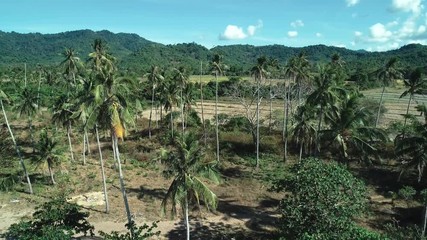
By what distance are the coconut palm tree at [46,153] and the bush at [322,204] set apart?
22127 millimetres

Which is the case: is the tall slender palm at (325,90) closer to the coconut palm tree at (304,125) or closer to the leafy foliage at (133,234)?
the coconut palm tree at (304,125)

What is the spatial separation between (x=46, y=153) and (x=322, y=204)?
81.2 ft

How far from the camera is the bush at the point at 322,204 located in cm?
2073

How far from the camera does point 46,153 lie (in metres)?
34.2

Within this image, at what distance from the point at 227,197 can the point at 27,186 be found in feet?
62.2

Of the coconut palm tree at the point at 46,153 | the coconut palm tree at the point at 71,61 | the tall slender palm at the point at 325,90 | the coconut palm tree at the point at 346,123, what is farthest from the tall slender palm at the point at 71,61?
A: the coconut palm tree at the point at 346,123

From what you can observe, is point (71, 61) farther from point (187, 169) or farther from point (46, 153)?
point (187, 169)

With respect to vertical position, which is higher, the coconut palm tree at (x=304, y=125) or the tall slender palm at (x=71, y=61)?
the tall slender palm at (x=71, y=61)

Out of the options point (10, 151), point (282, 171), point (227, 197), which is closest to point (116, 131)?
point (227, 197)

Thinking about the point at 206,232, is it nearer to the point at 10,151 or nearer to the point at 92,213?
the point at 92,213

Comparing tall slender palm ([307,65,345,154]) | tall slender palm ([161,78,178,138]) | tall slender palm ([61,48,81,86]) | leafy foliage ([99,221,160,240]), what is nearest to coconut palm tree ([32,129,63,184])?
tall slender palm ([61,48,81,86])

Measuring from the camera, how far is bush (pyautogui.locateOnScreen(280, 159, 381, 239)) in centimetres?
2073

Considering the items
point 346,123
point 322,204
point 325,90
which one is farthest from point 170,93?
point 322,204

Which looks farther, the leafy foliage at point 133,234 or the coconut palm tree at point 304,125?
the coconut palm tree at point 304,125
